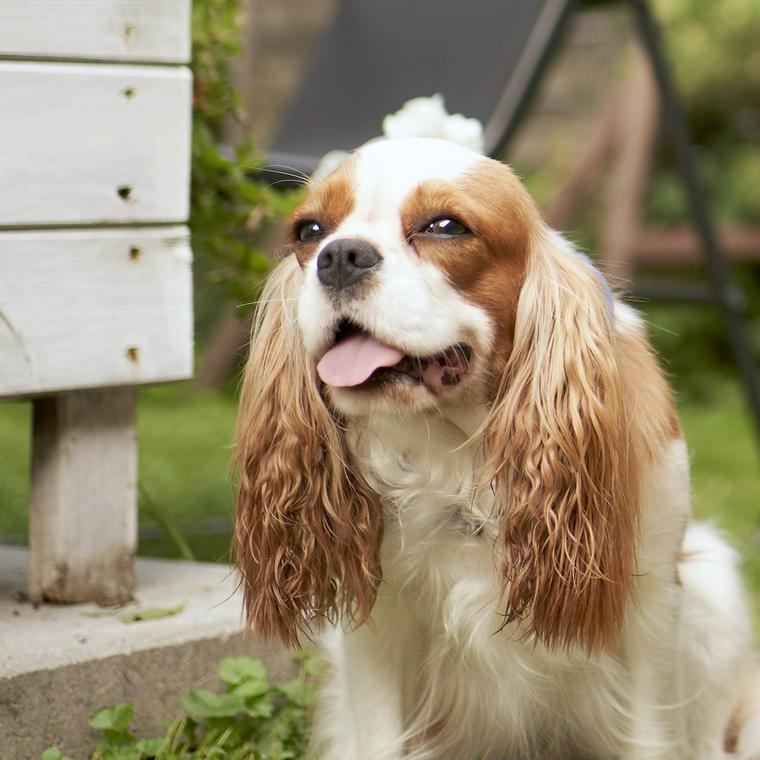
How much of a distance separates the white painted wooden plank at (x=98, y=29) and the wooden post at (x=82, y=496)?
595 mm

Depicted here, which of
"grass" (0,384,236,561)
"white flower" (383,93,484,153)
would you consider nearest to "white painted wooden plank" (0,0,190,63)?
"white flower" (383,93,484,153)

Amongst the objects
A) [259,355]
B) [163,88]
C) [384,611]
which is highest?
[163,88]

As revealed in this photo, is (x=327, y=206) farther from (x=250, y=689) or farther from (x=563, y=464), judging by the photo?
(x=250, y=689)

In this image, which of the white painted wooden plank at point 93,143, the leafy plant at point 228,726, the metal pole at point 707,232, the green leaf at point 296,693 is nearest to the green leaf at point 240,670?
the leafy plant at point 228,726

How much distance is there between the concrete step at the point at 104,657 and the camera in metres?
2.05

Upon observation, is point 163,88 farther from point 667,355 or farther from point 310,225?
point 667,355

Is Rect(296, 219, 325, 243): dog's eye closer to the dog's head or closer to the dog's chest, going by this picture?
the dog's head

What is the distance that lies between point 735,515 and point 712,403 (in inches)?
90.6

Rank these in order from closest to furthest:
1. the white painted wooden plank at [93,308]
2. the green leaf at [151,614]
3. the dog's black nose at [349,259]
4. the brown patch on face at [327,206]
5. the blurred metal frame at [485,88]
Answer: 1. the dog's black nose at [349,259]
2. the brown patch on face at [327,206]
3. the white painted wooden plank at [93,308]
4. the green leaf at [151,614]
5. the blurred metal frame at [485,88]

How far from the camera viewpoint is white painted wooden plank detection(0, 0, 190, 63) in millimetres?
2105

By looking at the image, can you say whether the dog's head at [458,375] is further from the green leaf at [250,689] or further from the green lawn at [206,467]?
the green lawn at [206,467]

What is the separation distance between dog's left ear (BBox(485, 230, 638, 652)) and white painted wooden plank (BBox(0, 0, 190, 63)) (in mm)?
820

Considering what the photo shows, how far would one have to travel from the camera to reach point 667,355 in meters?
6.48

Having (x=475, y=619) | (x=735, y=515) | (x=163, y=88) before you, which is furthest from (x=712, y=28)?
(x=475, y=619)
